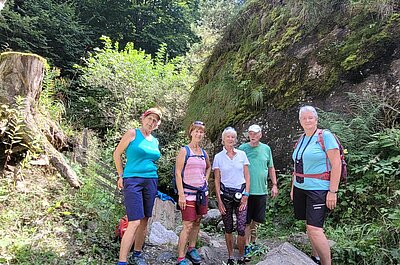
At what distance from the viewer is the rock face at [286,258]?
3412mm

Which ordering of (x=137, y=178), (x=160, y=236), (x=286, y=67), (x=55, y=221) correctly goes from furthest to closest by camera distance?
1. (x=286, y=67)
2. (x=160, y=236)
3. (x=55, y=221)
4. (x=137, y=178)

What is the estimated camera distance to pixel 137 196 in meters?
3.76

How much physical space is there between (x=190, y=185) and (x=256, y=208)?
999 millimetres

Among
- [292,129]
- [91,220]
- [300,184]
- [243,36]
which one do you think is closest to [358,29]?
[292,129]

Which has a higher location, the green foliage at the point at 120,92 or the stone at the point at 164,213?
the green foliage at the point at 120,92

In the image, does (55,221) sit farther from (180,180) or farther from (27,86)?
(27,86)

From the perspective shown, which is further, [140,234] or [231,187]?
[231,187]

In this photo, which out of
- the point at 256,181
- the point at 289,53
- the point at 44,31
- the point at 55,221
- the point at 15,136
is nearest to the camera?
the point at 256,181

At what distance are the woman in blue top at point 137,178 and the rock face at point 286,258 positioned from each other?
1.37 m

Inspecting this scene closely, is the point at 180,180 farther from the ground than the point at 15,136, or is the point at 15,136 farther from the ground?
the point at 15,136

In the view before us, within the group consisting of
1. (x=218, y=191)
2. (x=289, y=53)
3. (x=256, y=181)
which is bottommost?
(x=218, y=191)

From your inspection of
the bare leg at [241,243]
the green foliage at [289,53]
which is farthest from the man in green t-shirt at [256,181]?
the green foliage at [289,53]

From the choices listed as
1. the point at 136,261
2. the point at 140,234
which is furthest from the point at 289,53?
the point at 136,261

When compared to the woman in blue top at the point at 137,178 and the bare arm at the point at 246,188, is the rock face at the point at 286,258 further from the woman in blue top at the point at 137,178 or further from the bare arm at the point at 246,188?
the woman in blue top at the point at 137,178
